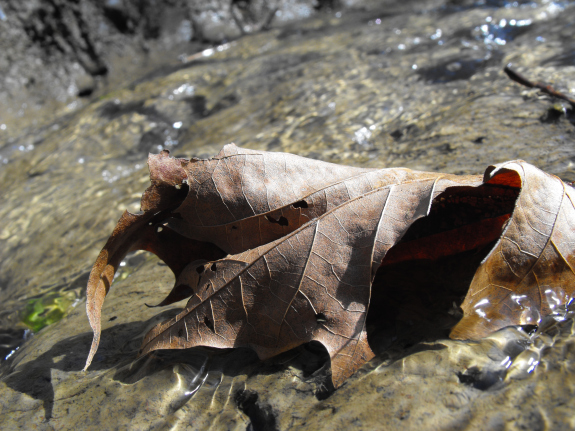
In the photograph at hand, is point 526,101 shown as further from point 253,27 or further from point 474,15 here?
point 253,27

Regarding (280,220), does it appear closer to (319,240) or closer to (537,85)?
(319,240)

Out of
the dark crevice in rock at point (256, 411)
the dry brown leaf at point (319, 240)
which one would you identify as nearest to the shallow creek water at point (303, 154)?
the dark crevice in rock at point (256, 411)

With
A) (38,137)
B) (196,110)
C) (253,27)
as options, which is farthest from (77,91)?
(196,110)

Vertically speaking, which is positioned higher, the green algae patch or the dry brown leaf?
the dry brown leaf

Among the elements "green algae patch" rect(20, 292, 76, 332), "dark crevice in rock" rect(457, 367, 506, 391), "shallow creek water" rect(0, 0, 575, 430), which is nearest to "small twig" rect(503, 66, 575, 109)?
"shallow creek water" rect(0, 0, 575, 430)

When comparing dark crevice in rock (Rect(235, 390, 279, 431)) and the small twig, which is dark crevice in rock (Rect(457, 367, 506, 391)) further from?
the small twig
